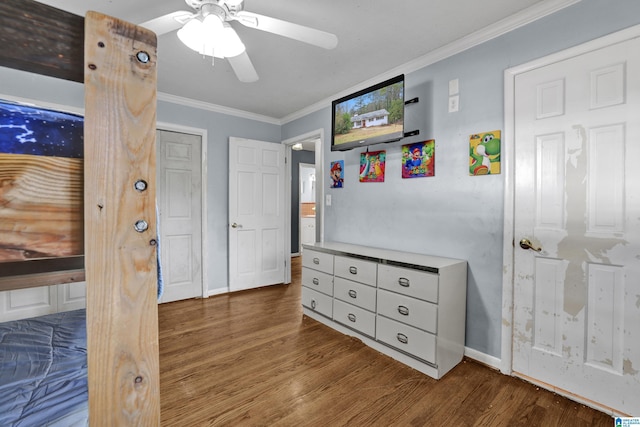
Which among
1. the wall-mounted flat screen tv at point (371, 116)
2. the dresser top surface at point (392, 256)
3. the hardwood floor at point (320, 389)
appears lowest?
the hardwood floor at point (320, 389)

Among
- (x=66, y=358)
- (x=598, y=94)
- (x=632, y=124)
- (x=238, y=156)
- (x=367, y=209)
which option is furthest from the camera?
(x=238, y=156)

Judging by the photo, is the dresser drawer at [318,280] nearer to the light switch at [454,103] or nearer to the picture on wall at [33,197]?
the light switch at [454,103]

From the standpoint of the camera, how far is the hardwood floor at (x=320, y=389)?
5.29ft

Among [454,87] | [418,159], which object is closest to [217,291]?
[418,159]

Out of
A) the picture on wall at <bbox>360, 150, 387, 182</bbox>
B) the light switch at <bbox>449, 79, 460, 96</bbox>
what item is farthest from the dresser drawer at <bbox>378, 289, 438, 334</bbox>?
the light switch at <bbox>449, 79, 460, 96</bbox>

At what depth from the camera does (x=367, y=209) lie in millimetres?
3021

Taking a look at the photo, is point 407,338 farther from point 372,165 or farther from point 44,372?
point 44,372

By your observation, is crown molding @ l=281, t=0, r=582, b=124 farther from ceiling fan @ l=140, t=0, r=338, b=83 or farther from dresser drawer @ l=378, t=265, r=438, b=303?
dresser drawer @ l=378, t=265, r=438, b=303

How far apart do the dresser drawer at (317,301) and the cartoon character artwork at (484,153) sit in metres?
1.66

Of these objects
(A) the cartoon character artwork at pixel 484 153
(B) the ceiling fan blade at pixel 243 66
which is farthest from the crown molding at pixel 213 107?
(A) the cartoon character artwork at pixel 484 153

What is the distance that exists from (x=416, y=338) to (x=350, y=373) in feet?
1.70

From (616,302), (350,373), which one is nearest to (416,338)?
(350,373)

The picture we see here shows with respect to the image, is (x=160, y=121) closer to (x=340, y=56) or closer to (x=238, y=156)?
(x=238, y=156)

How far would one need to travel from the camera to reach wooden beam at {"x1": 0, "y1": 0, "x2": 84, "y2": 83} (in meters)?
0.43
